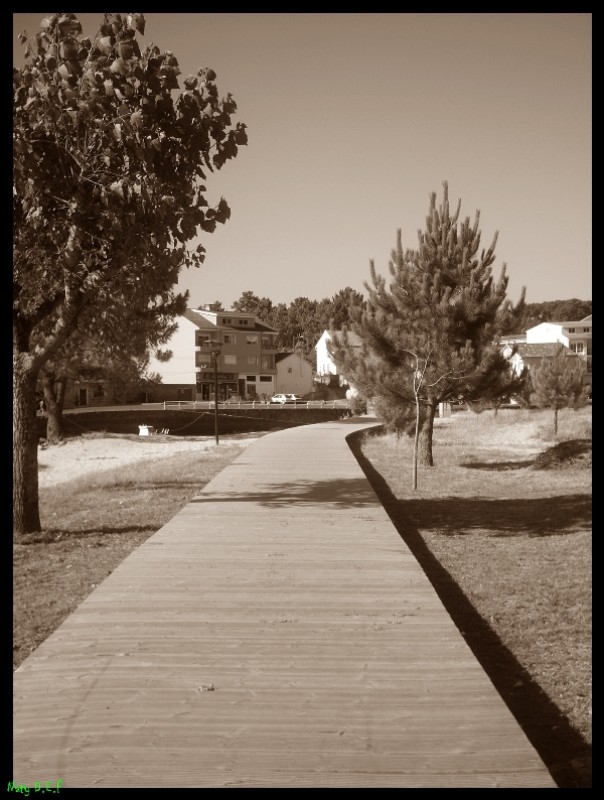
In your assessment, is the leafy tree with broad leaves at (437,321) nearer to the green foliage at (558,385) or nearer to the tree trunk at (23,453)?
the tree trunk at (23,453)

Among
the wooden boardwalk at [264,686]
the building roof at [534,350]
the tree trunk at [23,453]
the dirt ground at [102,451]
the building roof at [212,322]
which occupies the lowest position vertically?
the dirt ground at [102,451]

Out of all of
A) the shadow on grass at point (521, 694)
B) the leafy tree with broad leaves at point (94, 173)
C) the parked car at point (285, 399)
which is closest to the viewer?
the shadow on grass at point (521, 694)

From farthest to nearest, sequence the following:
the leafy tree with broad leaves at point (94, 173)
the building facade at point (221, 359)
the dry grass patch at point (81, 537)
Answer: the building facade at point (221, 359), the leafy tree with broad leaves at point (94, 173), the dry grass patch at point (81, 537)

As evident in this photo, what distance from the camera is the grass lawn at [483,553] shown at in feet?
18.3

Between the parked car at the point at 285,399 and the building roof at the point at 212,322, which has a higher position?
the building roof at the point at 212,322

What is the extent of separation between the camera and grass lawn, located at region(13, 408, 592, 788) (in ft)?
18.3

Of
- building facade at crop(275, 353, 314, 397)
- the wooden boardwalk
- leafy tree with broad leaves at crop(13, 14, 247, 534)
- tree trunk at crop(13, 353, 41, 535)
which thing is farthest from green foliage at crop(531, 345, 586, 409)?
building facade at crop(275, 353, 314, 397)

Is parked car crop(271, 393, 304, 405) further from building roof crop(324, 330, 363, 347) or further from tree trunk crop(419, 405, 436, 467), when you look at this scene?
tree trunk crop(419, 405, 436, 467)

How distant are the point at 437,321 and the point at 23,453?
468 inches

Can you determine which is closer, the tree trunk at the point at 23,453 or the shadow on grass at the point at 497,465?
the tree trunk at the point at 23,453

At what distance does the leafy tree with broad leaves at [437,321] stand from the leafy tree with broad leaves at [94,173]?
927 centimetres

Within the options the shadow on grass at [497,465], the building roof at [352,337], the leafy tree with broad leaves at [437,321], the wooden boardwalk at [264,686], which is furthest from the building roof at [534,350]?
the wooden boardwalk at [264,686]
